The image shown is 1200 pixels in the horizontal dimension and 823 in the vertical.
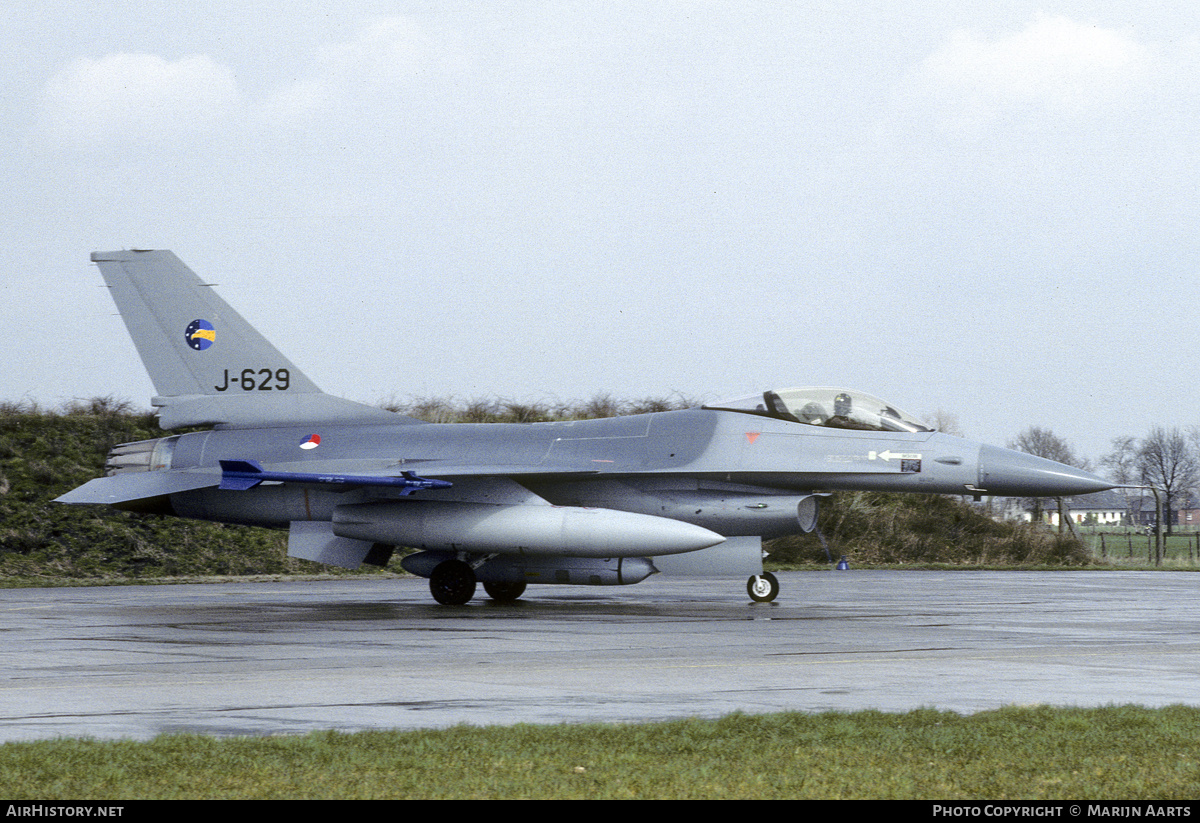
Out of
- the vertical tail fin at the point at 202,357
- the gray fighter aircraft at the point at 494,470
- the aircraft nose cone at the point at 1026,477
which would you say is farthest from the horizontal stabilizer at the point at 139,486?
the aircraft nose cone at the point at 1026,477

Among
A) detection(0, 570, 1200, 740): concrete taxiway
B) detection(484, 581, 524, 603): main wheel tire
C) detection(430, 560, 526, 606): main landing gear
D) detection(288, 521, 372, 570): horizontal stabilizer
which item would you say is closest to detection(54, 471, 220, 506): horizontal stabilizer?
detection(288, 521, 372, 570): horizontal stabilizer

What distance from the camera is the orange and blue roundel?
63.9 ft

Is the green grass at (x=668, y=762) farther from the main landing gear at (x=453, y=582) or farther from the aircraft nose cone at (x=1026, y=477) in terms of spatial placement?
the main landing gear at (x=453, y=582)

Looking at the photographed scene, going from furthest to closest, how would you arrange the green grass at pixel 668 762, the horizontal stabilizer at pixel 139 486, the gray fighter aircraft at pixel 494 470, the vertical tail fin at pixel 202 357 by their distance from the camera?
the vertical tail fin at pixel 202 357 < the horizontal stabilizer at pixel 139 486 < the gray fighter aircraft at pixel 494 470 < the green grass at pixel 668 762

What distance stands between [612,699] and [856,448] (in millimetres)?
9574

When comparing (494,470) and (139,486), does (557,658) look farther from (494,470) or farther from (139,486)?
(139,486)

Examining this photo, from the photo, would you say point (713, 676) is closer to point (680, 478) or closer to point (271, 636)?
point (271, 636)

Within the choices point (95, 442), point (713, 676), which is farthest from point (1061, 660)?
point (95, 442)

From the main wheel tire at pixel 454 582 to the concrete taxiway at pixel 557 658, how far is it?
0.57ft

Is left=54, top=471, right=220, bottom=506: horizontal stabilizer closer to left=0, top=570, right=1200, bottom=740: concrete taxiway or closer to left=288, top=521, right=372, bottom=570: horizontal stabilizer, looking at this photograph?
left=288, top=521, right=372, bottom=570: horizontal stabilizer

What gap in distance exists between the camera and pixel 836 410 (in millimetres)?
17453

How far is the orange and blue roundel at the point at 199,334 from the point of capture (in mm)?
19484

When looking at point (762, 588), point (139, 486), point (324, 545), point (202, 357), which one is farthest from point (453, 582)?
point (202, 357)

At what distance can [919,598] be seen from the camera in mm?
19750
